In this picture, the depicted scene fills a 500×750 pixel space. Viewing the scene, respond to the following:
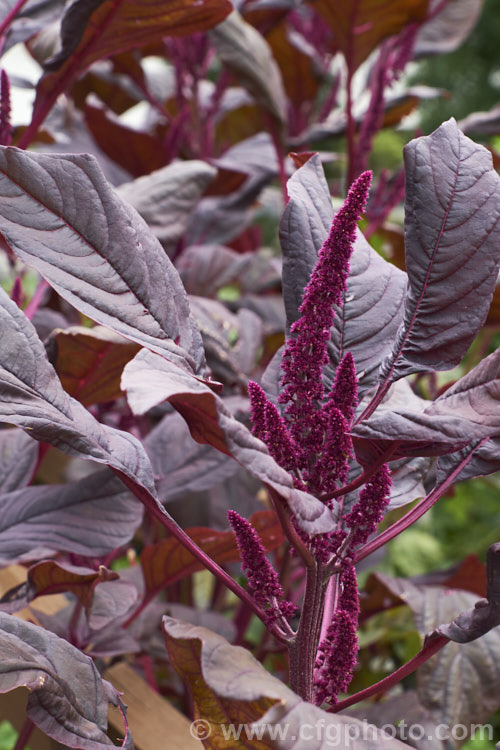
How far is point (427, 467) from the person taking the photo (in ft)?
1.55

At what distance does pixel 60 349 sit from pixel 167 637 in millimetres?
264

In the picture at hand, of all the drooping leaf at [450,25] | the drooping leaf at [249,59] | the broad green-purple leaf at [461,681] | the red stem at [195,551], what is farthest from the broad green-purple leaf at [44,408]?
the drooping leaf at [450,25]

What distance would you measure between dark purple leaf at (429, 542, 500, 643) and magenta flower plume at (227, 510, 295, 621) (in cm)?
9

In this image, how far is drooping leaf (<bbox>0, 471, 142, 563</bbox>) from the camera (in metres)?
0.52

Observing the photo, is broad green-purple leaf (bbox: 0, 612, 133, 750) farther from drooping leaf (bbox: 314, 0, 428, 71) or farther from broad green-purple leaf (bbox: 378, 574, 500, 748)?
drooping leaf (bbox: 314, 0, 428, 71)

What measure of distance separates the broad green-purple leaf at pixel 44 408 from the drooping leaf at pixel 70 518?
14 centimetres

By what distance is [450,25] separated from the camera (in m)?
1.23

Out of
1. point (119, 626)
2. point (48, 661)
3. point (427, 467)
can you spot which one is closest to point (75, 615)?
point (119, 626)

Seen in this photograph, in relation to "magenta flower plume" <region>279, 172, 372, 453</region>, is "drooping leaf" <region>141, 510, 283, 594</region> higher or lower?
lower

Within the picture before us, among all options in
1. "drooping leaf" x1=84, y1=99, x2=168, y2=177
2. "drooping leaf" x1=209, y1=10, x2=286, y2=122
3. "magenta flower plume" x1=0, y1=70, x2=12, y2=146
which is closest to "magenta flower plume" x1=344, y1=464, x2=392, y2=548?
"magenta flower plume" x1=0, y1=70, x2=12, y2=146

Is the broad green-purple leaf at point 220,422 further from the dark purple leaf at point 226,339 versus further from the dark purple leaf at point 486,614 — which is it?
the dark purple leaf at point 226,339

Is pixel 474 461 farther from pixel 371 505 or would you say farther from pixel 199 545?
pixel 199 545

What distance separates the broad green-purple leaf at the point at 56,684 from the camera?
0.36 metres

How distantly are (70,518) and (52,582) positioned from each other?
0.18 feet
